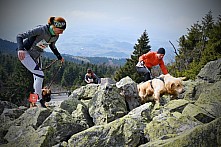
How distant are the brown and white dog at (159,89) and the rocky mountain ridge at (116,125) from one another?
22.5 inches

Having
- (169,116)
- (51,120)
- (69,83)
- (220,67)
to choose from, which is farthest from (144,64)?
(69,83)

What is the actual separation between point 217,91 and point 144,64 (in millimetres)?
3278

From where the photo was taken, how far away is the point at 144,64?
25.9ft

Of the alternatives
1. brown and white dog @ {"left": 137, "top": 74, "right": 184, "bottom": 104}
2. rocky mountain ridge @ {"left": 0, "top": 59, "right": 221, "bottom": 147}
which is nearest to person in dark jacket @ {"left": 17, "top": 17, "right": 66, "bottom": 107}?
rocky mountain ridge @ {"left": 0, "top": 59, "right": 221, "bottom": 147}

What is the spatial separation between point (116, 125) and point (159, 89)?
2.87m

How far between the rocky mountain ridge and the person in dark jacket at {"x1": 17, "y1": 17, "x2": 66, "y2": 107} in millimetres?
916

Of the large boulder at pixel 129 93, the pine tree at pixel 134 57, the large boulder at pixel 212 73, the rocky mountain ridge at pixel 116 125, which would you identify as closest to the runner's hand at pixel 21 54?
the rocky mountain ridge at pixel 116 125

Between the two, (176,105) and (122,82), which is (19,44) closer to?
(122,82)

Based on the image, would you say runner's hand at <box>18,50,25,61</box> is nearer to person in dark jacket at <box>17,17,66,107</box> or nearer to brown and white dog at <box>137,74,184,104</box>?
person in dark jacket at <box>17,17,66,107</box>

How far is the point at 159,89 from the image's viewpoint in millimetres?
6691

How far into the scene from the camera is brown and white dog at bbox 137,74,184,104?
6648 mm

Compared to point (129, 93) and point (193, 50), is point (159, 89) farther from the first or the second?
point (193, 50)

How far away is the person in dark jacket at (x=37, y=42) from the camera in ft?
16.3

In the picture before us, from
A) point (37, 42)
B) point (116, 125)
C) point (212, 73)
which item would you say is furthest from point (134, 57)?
point (116, 125)
